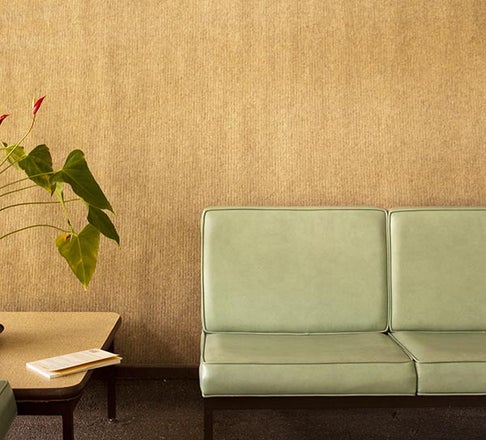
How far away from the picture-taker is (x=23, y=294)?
2.80 metres

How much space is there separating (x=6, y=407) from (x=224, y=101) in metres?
1.62

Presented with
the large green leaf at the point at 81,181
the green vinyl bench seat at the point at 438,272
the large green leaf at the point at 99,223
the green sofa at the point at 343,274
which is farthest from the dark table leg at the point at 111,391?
the green vinyl bench seat at the point at 438,272

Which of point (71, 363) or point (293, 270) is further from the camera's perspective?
point (293, 270)

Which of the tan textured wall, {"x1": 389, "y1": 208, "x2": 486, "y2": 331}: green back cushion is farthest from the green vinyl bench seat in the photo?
the tan textured wall

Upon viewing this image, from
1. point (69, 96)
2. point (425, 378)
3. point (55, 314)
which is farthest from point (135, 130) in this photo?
point (425, 378)

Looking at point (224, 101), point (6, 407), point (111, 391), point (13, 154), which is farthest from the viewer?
→ point (224, 101)

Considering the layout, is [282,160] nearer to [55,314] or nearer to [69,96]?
[69,96]

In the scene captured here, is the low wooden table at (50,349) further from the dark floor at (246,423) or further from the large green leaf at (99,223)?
the large green leaf at (99,223)

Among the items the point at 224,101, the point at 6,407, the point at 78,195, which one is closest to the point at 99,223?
the point at 78,195

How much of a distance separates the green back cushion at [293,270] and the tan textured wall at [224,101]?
0.29 meters

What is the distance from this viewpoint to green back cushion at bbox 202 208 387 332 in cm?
248

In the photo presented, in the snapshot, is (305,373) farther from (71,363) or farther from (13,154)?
(13,154)

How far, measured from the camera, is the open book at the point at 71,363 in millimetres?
1852

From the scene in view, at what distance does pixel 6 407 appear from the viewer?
1640 mm
